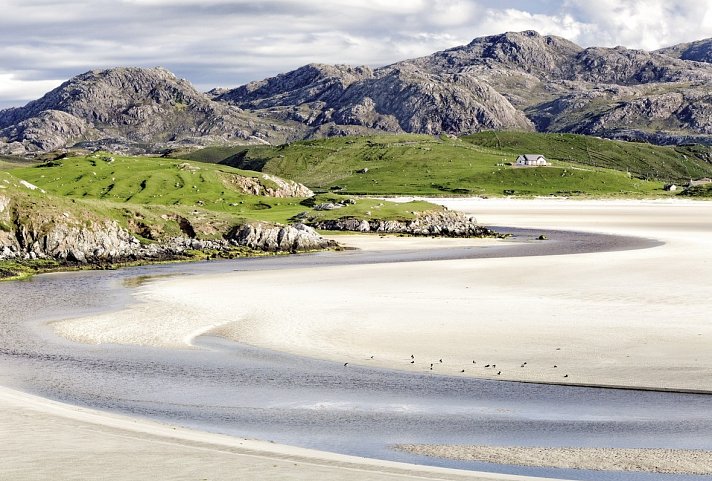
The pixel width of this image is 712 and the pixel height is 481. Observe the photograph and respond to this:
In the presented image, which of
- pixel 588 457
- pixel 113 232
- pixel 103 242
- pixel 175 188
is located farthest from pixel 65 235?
pixel 588 457

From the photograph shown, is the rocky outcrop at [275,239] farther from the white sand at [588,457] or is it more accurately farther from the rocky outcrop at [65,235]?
the white sand at [588,457]

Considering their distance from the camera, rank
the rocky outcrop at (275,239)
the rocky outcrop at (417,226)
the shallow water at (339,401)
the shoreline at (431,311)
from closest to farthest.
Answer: the shallow water at (339,401)
the shoreline at (431,311)
the rocky outcrop at (275,239)
the rocky outcrop at (417,226)

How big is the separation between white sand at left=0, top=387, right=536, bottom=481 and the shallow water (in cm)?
193

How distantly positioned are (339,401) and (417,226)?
101596mm

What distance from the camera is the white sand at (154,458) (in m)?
21.5

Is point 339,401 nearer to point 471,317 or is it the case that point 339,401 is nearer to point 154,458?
point 154,458

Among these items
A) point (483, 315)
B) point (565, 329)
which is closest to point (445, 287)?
point (483, 315)

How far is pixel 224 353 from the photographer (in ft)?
139

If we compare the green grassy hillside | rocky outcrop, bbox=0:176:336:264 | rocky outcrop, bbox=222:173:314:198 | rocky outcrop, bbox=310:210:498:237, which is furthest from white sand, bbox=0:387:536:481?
rocky outcrop, bbox=222:173:314:198

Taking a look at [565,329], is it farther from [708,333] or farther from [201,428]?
[201,428]

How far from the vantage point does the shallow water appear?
27.3 meters

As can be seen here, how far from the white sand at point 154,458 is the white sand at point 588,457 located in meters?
2.47

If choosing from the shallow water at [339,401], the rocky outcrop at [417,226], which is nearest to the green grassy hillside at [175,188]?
the rocky outcrop at [417,226]

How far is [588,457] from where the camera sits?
2488 centimetres
